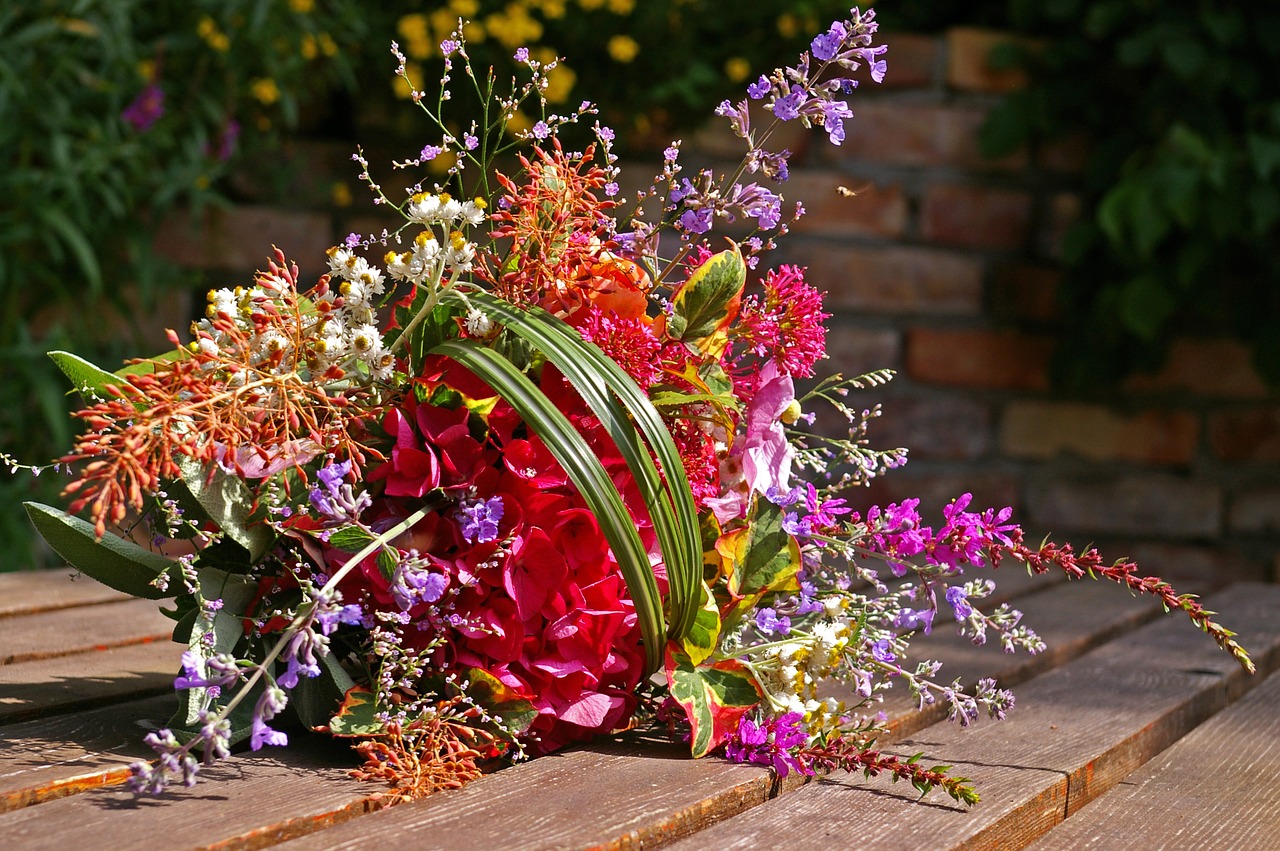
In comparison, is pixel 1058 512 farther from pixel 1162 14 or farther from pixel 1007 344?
pixel 1162 14

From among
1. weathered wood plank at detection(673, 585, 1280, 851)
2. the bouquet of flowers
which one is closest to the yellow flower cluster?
weathered wood plank at detection(673, 585, 1280, 851)

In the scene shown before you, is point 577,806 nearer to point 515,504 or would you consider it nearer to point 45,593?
point 515,504

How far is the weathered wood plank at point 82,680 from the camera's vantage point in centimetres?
95

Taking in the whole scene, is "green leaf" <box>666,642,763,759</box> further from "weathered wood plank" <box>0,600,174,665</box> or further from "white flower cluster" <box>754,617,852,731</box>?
"weathered wood plank" <box>0,600,174,665</box>

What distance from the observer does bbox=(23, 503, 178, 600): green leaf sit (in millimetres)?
834

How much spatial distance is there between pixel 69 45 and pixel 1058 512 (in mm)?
2330

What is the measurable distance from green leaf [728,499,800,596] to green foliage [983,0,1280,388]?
6.72ft

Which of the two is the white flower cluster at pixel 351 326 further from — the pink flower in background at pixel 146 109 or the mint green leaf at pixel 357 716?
the pink flower in background at pixel 146 109

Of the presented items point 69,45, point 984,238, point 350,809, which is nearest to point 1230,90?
point 984,238

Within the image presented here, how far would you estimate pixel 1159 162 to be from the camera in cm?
270

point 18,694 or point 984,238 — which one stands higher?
point 984,238

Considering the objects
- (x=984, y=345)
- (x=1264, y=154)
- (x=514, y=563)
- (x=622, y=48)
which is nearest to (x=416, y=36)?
(x=622, y=48)

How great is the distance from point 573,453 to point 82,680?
54 centimetres

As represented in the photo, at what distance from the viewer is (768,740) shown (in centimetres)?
87
